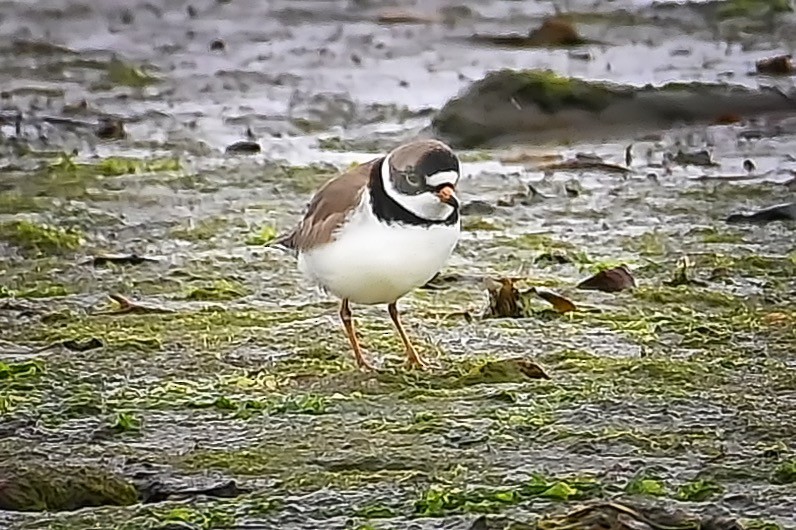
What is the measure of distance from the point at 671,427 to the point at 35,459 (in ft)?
4.54

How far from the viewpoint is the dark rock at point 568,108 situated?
9.98m

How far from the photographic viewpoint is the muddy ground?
148 inches

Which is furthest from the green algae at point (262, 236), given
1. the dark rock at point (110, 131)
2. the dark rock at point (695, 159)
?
the dark rock at point (110, 131)

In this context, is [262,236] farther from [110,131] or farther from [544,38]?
[544,38]

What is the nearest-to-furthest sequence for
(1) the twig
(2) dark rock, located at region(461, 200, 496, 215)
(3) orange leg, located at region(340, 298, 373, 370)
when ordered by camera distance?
(3) orange leg, located at region(340, 298, 373, 370), (1) the twig, (2) dark rock, located at region(461, 200, 496, 215)

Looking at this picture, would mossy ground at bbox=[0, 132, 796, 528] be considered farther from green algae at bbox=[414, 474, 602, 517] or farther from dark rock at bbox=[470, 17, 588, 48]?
dark rock at bbox=[470, 17, 588, 48]

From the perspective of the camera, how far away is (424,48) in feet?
47.2

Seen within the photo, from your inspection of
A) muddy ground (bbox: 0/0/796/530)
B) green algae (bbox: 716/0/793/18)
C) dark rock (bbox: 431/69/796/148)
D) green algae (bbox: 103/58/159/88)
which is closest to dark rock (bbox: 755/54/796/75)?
muddy ground (bbox: 0/0/796/530)

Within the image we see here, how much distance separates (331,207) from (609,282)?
136 cm

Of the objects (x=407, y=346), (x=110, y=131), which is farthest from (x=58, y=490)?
(x=110, y=131)

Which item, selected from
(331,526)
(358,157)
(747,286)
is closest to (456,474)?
(331,526)

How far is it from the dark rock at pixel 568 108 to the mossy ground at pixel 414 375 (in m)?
2.41

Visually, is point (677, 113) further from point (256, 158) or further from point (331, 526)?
point (331, 526)

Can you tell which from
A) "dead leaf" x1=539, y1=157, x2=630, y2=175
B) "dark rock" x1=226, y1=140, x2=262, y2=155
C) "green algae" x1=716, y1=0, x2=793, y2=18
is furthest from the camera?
"green algae" x1=716, y1=0, x2=793, y2=18
